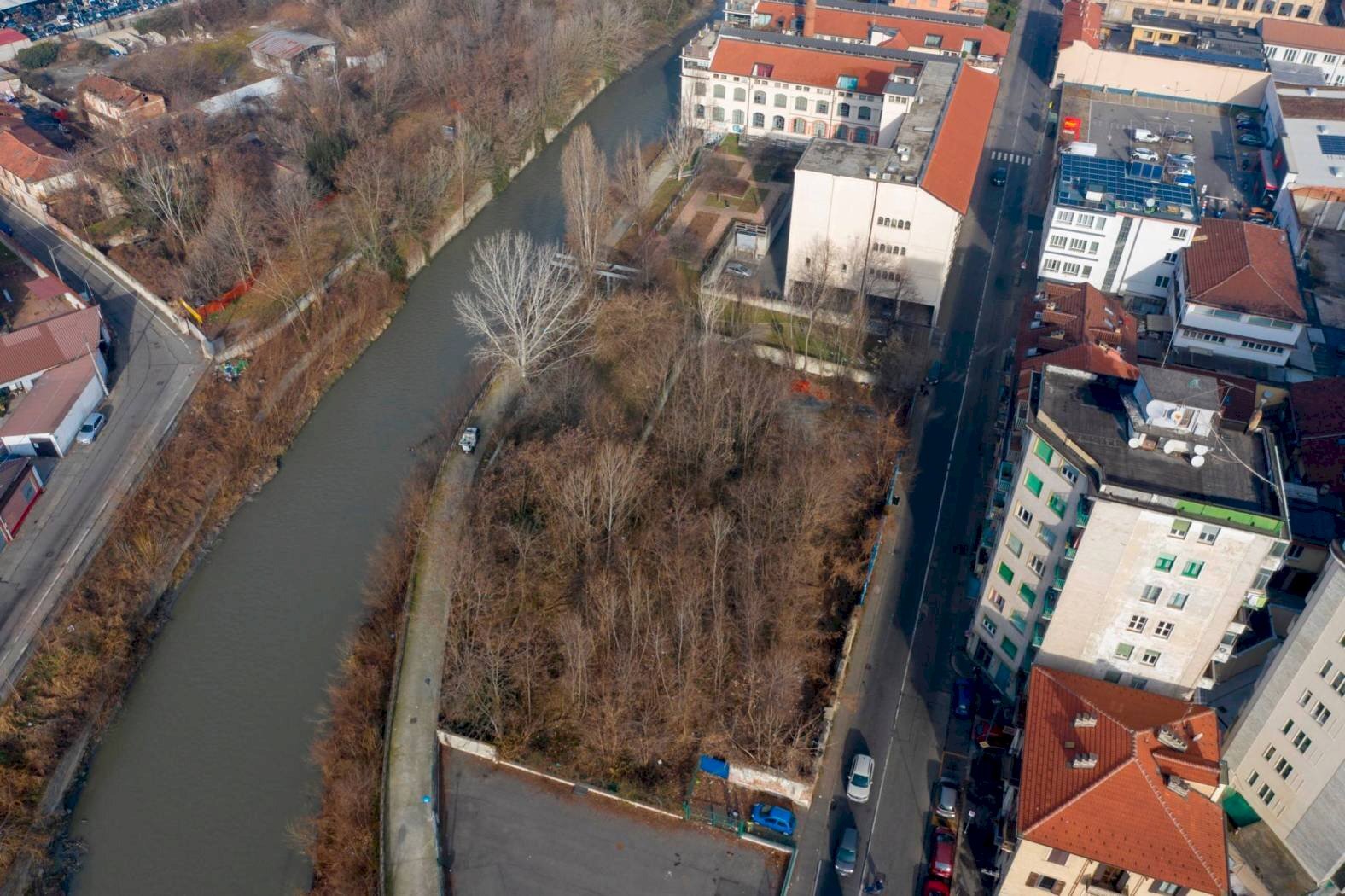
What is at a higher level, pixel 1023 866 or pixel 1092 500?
pixel 1092 500

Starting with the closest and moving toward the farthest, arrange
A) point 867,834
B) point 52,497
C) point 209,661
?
1. point 867,834
2. point 209,661
3. point 52,497

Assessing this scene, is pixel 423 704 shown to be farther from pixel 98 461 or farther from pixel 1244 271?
pixel 1244 271

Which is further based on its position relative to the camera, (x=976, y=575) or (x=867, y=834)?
(x=976, y=575)

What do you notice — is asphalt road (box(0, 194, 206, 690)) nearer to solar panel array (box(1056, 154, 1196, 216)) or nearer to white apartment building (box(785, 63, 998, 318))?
white apartment building (box(785, 63, 998, 318))

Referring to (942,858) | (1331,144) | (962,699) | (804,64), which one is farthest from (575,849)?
(1331,144)

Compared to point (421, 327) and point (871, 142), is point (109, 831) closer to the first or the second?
point (421, 327)

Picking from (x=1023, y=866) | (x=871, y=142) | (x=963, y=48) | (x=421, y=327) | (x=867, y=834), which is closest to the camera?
(x=1023, y=866)

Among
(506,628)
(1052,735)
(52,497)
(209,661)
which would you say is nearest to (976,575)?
(1052,735)

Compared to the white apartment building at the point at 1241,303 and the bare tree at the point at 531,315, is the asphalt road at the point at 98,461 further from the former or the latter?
the white apartment building at the point at 1241,303
